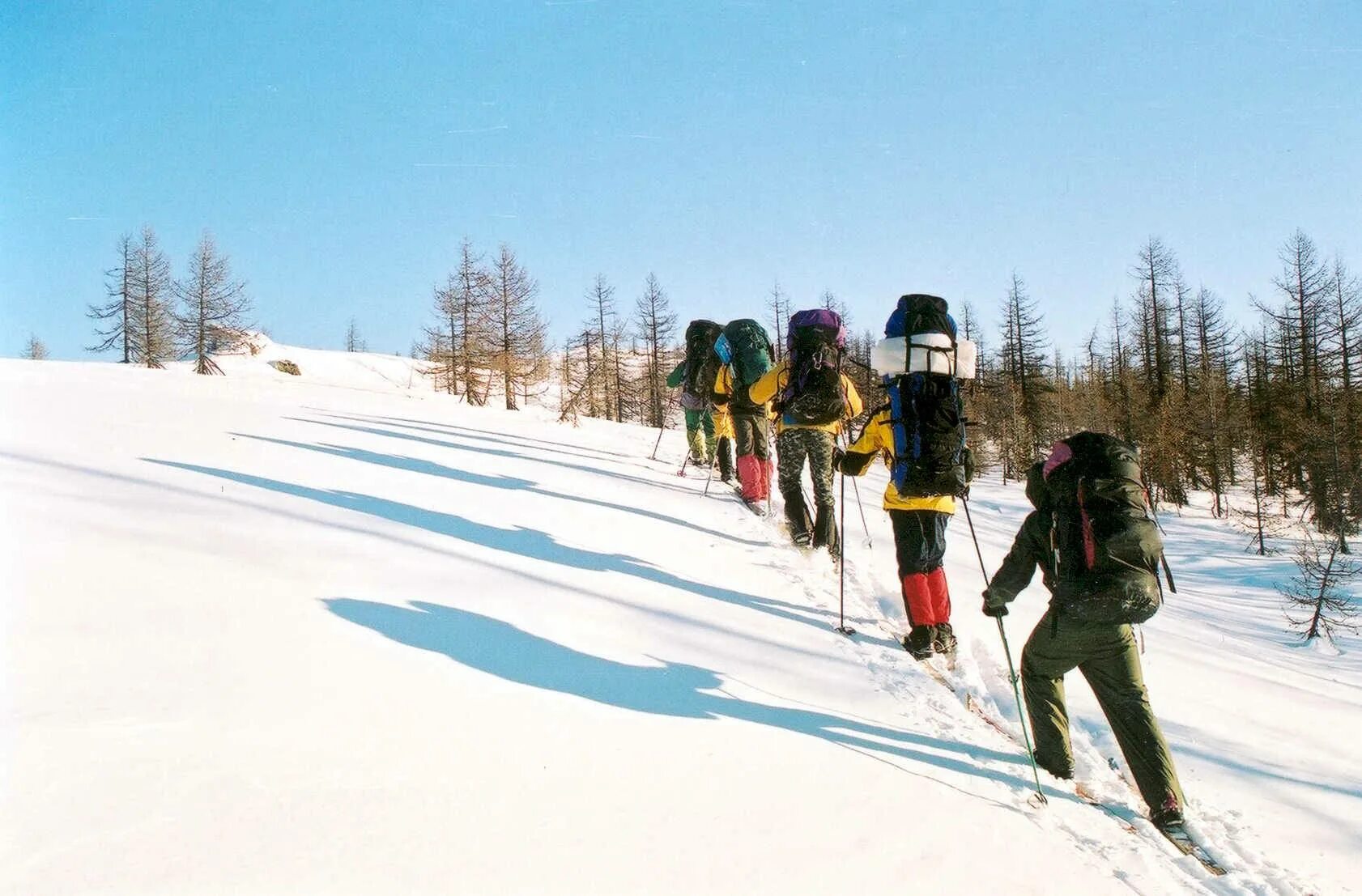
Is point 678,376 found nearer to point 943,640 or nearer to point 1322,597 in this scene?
point 943,640

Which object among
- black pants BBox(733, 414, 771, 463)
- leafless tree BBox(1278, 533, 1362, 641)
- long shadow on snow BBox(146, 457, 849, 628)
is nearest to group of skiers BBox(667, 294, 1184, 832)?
long shadow on snow BBox(146, 457, 849, 628)

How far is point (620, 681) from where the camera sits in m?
3.56

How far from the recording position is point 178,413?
9.82 metres

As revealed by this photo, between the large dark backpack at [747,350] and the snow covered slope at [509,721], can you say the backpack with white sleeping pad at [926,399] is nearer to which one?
the snow covered slope at [509,721]

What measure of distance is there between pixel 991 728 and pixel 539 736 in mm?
A: 2754

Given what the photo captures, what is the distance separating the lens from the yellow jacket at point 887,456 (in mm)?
4836

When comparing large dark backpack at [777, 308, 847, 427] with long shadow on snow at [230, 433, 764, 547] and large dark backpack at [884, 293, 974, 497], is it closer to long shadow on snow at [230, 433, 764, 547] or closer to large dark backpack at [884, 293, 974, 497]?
long shadow on snow at [230, 433, 764, 547]

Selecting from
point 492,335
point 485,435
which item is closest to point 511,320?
point 492,335

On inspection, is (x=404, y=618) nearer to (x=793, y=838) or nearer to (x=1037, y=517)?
(x=793, y=838)

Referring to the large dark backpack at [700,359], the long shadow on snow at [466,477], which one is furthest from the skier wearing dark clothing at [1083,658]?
the large dark backpack at [700,359]

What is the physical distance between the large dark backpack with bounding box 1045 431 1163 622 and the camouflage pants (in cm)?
324

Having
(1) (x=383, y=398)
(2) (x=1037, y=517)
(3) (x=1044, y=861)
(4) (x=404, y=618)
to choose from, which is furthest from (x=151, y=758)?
→ (1) (x=383, y=398)

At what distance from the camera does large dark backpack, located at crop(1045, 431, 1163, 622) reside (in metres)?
3.42

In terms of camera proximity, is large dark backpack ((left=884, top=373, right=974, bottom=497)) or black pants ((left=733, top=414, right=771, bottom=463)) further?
black pants ((left=733, top=414, right=771, bottom=463))
